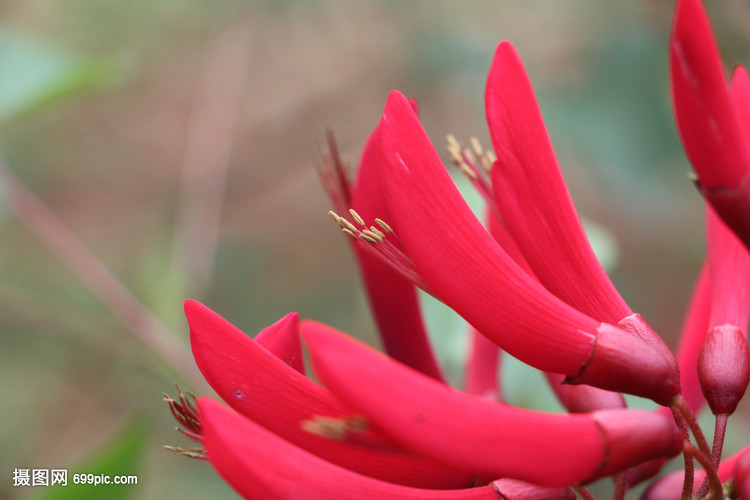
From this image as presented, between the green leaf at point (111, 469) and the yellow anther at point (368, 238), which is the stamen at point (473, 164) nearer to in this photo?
the yellow anther at point (368, 238)

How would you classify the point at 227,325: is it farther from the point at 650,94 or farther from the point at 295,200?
the point at 295,200

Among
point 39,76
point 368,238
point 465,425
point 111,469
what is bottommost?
point 111,469

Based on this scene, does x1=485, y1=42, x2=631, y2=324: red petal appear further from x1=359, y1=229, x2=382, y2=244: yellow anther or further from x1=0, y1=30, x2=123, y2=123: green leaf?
x1=0, y1=30, x2=123, y2=123: green leaf

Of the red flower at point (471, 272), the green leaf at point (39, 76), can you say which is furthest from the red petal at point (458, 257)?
the green leaf at point (39, 76)

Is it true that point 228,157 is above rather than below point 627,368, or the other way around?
above

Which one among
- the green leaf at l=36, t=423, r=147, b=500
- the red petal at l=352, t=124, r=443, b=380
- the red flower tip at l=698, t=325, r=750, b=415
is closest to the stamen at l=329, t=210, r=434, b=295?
the red petal at l=352, t=124, r=443, b=380

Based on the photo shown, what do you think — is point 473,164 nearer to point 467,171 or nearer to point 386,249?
point 467,171

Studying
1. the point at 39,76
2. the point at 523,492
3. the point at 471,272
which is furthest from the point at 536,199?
the point at 39,76
